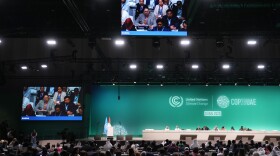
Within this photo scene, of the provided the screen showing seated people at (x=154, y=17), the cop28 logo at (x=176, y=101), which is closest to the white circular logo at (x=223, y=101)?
the cop28 logo at (x=176, y=101)

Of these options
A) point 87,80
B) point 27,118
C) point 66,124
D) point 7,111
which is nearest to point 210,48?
point 87,80

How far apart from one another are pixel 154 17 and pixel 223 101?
15.8m

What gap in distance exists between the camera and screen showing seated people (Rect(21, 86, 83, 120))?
20.5 m

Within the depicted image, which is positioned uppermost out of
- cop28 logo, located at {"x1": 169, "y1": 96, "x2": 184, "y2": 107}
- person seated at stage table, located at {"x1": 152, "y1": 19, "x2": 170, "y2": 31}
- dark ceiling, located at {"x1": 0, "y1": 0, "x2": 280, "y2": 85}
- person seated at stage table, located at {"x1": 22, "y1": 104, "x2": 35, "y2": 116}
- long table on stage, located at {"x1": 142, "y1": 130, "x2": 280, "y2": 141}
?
dark ceiling, located at {"x1": 0, "y1": 0, "x2": 280, "y2": 85}

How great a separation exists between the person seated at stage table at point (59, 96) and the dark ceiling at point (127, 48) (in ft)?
4.02

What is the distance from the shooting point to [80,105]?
2056cm

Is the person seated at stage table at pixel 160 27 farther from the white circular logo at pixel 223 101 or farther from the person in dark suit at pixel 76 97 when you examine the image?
the white circular logo at pixel 223 101

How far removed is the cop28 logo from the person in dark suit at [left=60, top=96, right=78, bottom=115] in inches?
251

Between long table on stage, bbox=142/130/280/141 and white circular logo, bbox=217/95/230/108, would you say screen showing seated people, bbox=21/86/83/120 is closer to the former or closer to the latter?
long table on stage, bbox=142/130/280/141

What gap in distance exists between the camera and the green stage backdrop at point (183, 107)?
22719 millimetres

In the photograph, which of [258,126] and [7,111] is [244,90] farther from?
[7,111]

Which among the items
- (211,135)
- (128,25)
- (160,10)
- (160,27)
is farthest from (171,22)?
(211,135)

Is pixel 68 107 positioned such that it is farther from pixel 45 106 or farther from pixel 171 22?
pixel 171 22

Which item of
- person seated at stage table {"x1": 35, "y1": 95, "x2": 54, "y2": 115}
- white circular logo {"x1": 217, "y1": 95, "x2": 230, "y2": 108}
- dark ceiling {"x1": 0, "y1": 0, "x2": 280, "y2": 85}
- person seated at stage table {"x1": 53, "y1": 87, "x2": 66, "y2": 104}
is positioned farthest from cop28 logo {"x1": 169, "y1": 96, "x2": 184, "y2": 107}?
person seated at stage table {"x1": 35, "y1": 95, "x2": 54, "y2": 115}
